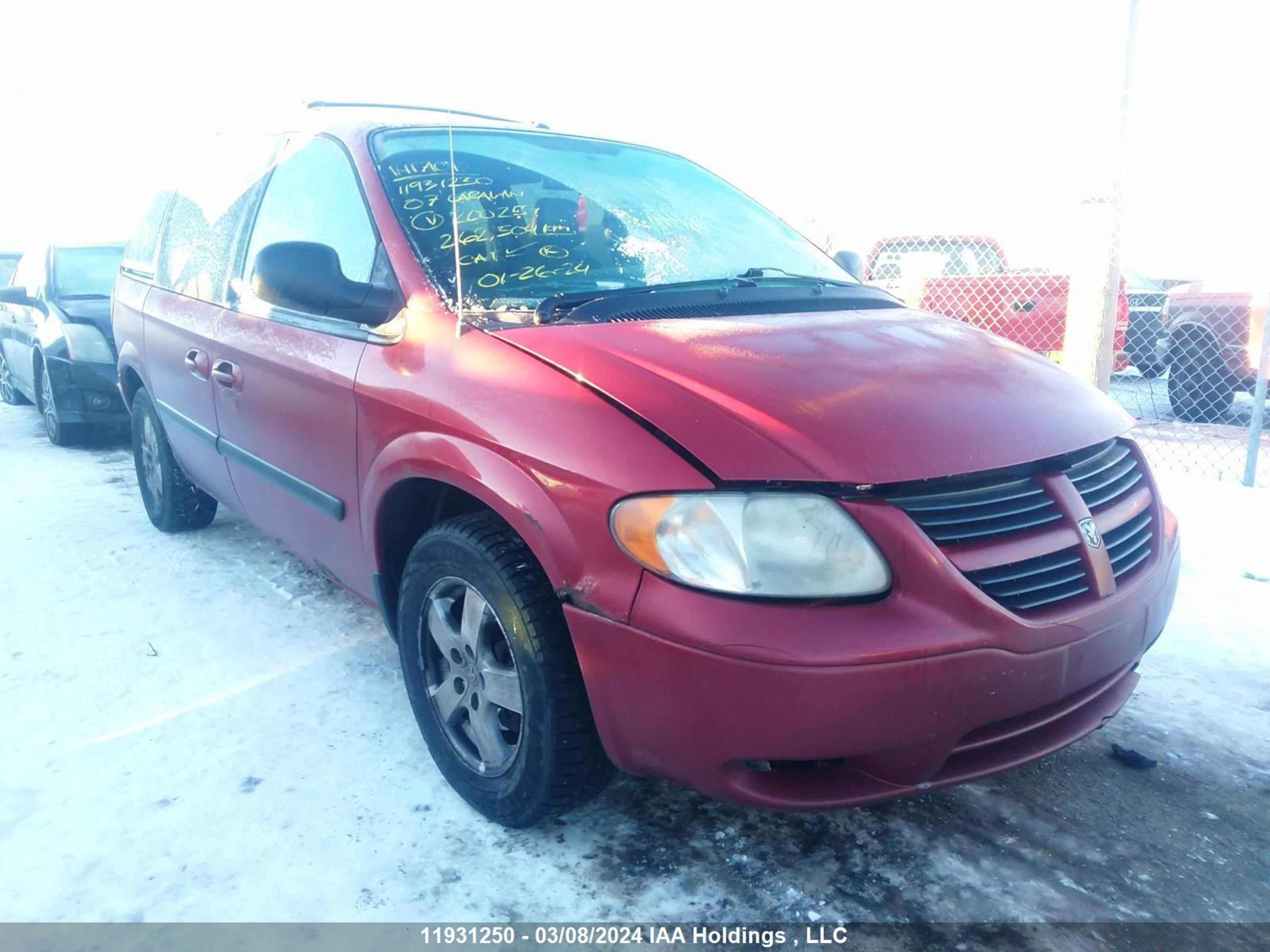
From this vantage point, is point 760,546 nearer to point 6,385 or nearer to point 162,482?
point 162,482

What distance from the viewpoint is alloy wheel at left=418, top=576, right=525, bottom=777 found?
2205 millimetres

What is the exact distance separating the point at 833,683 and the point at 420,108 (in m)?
2.61

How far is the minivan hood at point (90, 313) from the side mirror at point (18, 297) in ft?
1.06

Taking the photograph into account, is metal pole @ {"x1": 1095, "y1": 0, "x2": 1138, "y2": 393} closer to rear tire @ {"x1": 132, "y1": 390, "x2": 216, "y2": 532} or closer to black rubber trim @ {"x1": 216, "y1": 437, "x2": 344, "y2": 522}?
black rubber trim @ {"x1": 216, "y1": 437, "x2": 344, "y2": 522}

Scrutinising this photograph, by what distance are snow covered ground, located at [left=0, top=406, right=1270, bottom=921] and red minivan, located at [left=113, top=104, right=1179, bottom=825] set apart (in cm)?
24

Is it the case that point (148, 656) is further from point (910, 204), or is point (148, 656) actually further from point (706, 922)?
point (910, 204)

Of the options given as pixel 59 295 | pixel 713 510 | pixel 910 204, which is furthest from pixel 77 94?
pixel 713 510

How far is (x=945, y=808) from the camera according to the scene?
241 centimetres

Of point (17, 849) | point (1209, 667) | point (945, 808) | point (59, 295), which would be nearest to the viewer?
point (17, 849)

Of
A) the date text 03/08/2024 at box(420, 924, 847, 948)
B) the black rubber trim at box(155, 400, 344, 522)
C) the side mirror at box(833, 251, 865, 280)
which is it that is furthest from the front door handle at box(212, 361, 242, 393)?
the side mirror at box(833, 251, 865, 280)

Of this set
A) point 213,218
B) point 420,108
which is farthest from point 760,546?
point 213,218

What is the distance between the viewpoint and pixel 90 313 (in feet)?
21.4

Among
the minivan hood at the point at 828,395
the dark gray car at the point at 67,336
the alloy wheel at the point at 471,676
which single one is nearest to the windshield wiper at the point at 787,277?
the minivan hood at the point at 828,395

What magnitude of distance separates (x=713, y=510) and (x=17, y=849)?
6.16ft
